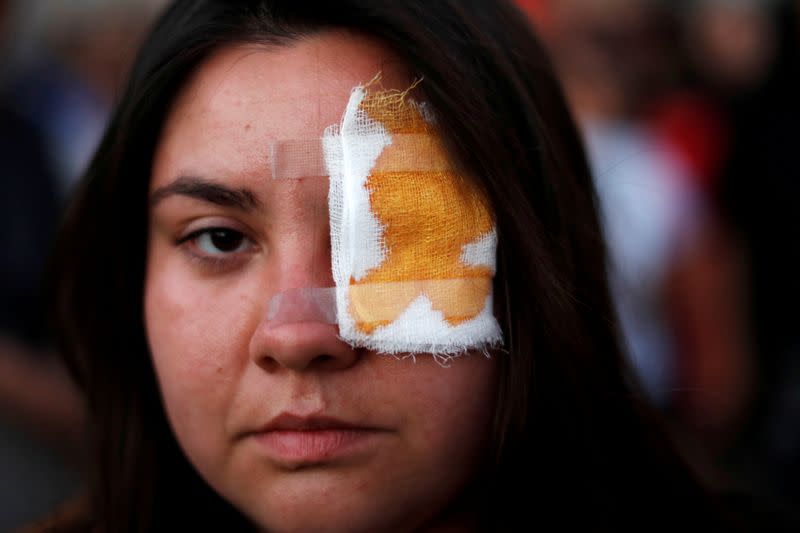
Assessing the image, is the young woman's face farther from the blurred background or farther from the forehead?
the blurred background

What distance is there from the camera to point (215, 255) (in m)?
1.66

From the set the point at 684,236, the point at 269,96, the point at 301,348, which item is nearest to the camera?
the point at 301,348

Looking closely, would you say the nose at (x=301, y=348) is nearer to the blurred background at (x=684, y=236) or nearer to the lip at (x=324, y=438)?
the lip at (x=324, y=438)

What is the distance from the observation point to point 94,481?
6.82ft

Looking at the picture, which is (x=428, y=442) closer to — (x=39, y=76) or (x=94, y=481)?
(x=94, y=481)

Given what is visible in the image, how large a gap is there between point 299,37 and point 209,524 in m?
1.15

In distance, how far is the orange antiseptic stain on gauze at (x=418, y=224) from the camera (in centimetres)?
154

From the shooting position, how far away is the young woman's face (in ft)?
4.97

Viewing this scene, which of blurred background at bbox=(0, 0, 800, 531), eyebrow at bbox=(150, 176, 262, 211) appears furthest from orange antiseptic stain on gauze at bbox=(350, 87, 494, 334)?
blurred background at bbox=(0, 0, 800, 531)

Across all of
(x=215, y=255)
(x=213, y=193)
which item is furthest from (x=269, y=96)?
(x=215, y=255)

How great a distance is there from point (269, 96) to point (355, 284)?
0.39 metres

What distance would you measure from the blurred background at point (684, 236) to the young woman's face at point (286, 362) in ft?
5.71

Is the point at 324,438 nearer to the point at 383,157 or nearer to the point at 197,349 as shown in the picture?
the point at 197,349

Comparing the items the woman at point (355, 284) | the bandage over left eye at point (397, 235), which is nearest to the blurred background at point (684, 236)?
the woman at point (355, 284)
